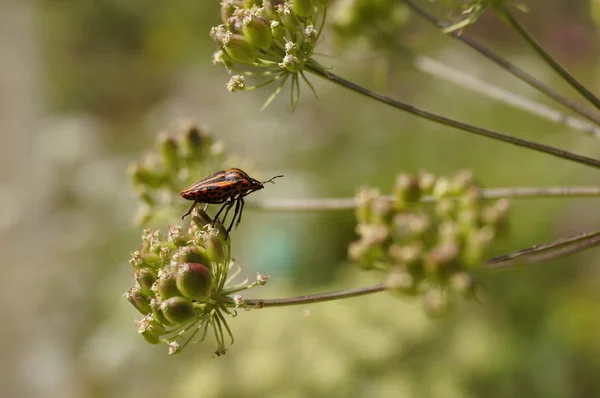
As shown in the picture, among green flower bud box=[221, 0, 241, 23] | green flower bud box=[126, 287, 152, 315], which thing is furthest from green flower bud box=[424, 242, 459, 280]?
green flower bud box=[221, 0, 241, 23]

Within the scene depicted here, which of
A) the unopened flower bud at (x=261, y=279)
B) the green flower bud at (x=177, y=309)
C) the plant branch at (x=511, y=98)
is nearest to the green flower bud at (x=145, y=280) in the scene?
the green flower bud at (x=177, y=309)

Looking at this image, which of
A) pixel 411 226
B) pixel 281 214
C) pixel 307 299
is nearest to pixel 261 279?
pixel 307 299

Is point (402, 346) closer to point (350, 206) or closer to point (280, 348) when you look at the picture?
A: point (280, 348)

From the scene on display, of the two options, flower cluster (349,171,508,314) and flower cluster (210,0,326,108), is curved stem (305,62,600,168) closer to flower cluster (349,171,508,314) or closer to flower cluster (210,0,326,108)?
flower cluster (210,0,326,108)

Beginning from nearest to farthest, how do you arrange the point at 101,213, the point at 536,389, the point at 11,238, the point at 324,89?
1. the point at 536,389
2. the point at 101,213
3. the point at 324,89
4. the point at 11,238

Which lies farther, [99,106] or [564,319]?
[99,106]

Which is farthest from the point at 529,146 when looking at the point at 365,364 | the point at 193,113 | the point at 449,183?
the point at 193,113
